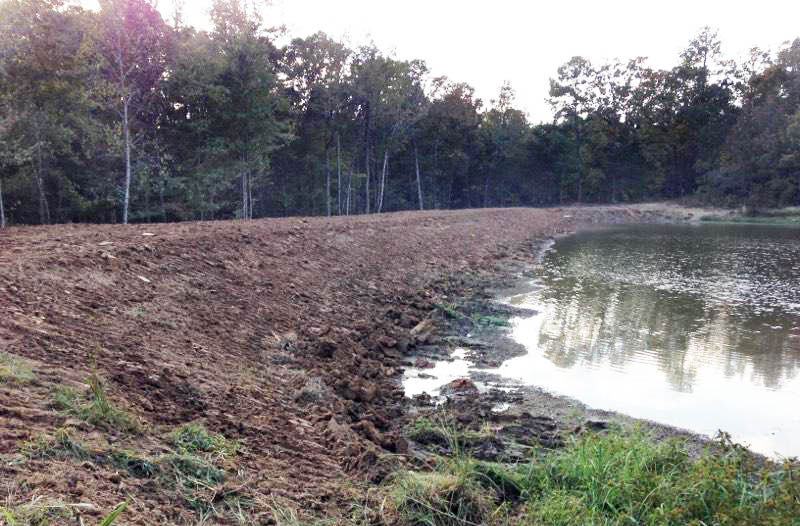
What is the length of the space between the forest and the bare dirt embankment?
9.09 metres

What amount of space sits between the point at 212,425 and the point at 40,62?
14.8 m

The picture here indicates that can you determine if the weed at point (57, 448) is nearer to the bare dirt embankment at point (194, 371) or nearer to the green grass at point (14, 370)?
the bare dirt embankment at point (194, 371)

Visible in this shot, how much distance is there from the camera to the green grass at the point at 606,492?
3.89m

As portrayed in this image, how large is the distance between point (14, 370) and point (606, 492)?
175 inches

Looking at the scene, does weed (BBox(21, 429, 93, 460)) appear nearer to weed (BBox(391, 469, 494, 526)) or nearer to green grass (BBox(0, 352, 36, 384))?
green grass (BBox(0, 352, 36, 384))

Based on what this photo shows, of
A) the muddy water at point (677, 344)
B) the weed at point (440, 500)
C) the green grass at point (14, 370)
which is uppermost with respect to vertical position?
the green grass at point (14, 370)

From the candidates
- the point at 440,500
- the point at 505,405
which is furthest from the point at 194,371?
the point at 505,405

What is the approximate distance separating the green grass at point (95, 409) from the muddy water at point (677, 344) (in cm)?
565

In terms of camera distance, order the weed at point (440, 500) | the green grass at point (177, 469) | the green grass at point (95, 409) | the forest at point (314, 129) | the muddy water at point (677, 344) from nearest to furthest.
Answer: the green grass at point (177, 469)
the green grass at point (95, 409)
the weed at point (440, 500)
the muddy water at point (677, 344)
the forest at point (314, 129)

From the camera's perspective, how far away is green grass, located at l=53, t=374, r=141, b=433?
3.83 m

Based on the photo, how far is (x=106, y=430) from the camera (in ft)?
12.4

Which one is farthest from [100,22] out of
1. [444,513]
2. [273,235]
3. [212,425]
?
[444,513]

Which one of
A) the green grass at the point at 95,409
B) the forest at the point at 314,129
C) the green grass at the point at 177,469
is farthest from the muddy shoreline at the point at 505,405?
the forest at the point at 314,129

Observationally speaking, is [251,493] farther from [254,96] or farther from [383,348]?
[254,96]
